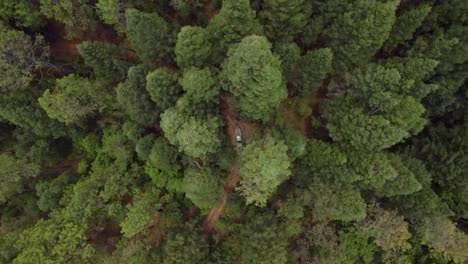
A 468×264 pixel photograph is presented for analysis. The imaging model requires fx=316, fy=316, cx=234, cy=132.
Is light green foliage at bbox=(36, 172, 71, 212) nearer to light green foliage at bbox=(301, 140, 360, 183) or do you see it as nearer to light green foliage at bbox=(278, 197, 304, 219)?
light green foliage at bbox=(278, 197, 304, 219)

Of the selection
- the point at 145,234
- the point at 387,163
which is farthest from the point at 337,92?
the point at 145,234

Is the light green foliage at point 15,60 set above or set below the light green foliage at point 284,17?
below

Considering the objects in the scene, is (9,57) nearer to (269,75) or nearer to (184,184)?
(184,184)

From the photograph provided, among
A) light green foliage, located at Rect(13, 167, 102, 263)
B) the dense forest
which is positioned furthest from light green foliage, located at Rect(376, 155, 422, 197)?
light green foliage, located at Rect(13, 167, 102, 263)

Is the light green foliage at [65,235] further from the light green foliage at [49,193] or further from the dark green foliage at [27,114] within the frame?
the dark green foliage at [27,114]

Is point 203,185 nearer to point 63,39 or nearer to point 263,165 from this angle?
point 263,165

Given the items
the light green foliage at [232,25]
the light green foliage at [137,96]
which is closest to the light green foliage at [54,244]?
the light green foliage at [137,96]

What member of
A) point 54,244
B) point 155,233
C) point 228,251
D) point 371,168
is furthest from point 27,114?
point 371,168
